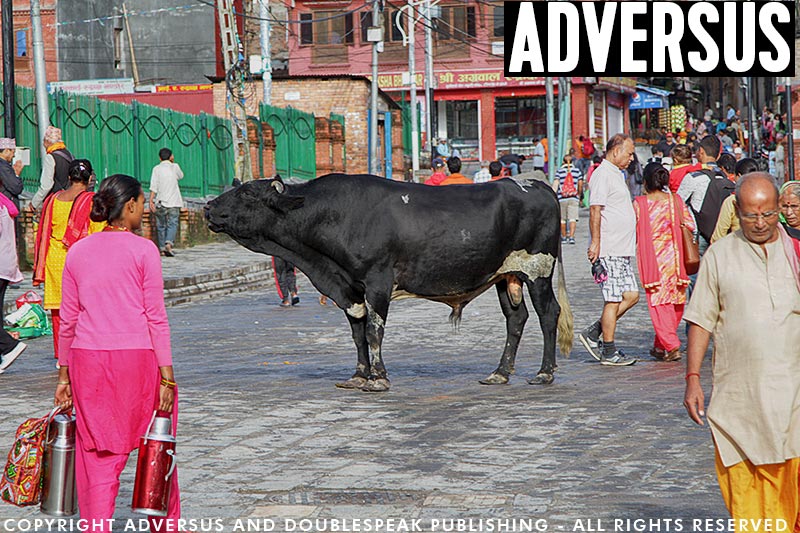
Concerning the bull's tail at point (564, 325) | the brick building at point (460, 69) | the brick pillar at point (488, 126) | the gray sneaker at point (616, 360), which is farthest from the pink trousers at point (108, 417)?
the brick pillar at point (488, 126)

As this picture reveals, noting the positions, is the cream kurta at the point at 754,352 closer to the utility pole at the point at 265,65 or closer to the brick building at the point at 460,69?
the utility pole at the point at 265,65

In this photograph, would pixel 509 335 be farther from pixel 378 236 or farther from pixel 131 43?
pixel 131 43

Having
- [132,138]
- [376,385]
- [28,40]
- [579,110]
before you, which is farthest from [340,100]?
[376,385]

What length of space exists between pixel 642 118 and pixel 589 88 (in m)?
13.6

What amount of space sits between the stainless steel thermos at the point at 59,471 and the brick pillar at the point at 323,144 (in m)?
38.0

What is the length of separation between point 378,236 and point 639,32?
713 inches

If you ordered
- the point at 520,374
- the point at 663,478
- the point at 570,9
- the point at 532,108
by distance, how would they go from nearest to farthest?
the point at 663,478 < the point at 520,374 < the point at 570,9 < the point at 532,108

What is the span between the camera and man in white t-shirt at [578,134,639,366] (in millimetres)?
12531

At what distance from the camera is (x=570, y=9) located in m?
22.1

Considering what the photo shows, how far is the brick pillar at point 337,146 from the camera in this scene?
147 ft

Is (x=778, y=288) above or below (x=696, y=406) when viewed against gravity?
above

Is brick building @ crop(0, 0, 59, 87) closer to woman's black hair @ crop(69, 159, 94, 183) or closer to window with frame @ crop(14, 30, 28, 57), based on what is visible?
window with frame @ crop(14, 30, 28, 57)

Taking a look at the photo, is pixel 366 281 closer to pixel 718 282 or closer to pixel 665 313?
pixel 665 313

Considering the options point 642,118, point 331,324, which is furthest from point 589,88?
point 331,324
